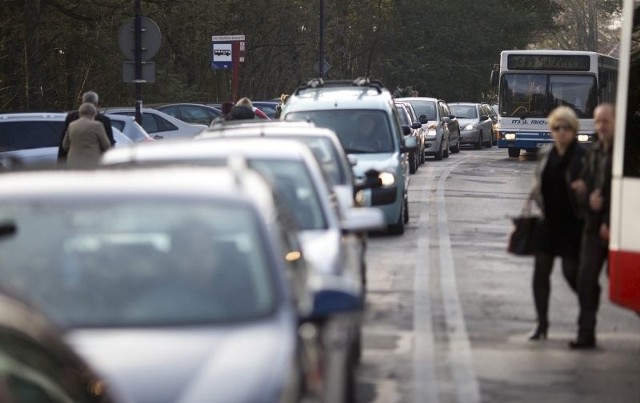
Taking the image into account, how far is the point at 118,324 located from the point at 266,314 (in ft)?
1.75

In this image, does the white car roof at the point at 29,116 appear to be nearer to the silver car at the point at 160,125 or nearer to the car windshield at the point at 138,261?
the silver car at the point at 160,125

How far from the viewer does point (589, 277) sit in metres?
11.3

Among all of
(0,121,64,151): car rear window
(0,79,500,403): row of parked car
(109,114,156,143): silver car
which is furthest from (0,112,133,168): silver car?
(0,79,500,403): row of parked car

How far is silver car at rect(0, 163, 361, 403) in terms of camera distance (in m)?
5.78

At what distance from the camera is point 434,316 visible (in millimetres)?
12898

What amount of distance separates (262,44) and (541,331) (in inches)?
1828

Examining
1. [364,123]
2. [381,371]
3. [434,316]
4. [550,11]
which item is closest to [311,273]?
[381,371]

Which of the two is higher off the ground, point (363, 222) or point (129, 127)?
point (363, 222)

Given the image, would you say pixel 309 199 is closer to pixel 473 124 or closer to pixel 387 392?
pixel 387 392

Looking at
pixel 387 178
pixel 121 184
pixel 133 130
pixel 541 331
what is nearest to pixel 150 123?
pixel 133 130

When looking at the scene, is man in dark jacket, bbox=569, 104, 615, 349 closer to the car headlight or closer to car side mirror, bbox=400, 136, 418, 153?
the car headlight

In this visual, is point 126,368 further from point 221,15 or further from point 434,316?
point 221,15

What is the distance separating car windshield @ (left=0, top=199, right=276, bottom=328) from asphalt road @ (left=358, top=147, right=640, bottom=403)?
2.98 metres

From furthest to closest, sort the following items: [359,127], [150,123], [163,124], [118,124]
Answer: [163,124], [150,123], [118,124], [359,127]
